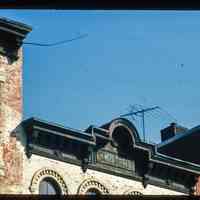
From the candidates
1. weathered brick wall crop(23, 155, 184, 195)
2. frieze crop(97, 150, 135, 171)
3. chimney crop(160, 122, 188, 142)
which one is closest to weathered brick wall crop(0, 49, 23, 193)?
weathered brick wall crop(23, 155, 184, 195)

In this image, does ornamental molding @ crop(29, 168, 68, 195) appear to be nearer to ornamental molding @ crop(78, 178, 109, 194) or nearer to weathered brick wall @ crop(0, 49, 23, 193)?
weathered brick wall @ crop(0, 49, 23, 193)

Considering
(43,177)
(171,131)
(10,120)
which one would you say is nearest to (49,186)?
(43,177)

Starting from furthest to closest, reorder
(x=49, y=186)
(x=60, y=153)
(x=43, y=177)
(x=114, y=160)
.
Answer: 1. (x=114, y=160)
2. (x=60, y=153)
3. (x=49, y=186)
4. (x=43, y=177)

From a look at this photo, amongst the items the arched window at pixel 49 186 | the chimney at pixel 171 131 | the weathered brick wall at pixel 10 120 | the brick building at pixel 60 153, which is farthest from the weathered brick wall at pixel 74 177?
the chimney at pixel 171 131

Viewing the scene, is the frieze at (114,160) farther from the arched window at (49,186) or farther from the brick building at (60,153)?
the arched window at (49,186)

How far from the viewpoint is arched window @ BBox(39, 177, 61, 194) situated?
69.5ft

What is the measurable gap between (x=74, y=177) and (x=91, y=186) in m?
0.88

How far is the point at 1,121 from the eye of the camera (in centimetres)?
2042

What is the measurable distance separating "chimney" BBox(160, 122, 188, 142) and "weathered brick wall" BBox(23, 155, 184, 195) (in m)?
13.3

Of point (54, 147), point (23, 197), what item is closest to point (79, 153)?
point (54, 147)

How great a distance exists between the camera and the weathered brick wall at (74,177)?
2066 cm

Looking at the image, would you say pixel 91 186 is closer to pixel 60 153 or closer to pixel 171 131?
pixel 60 153

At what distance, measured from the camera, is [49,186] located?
70.2 ft
